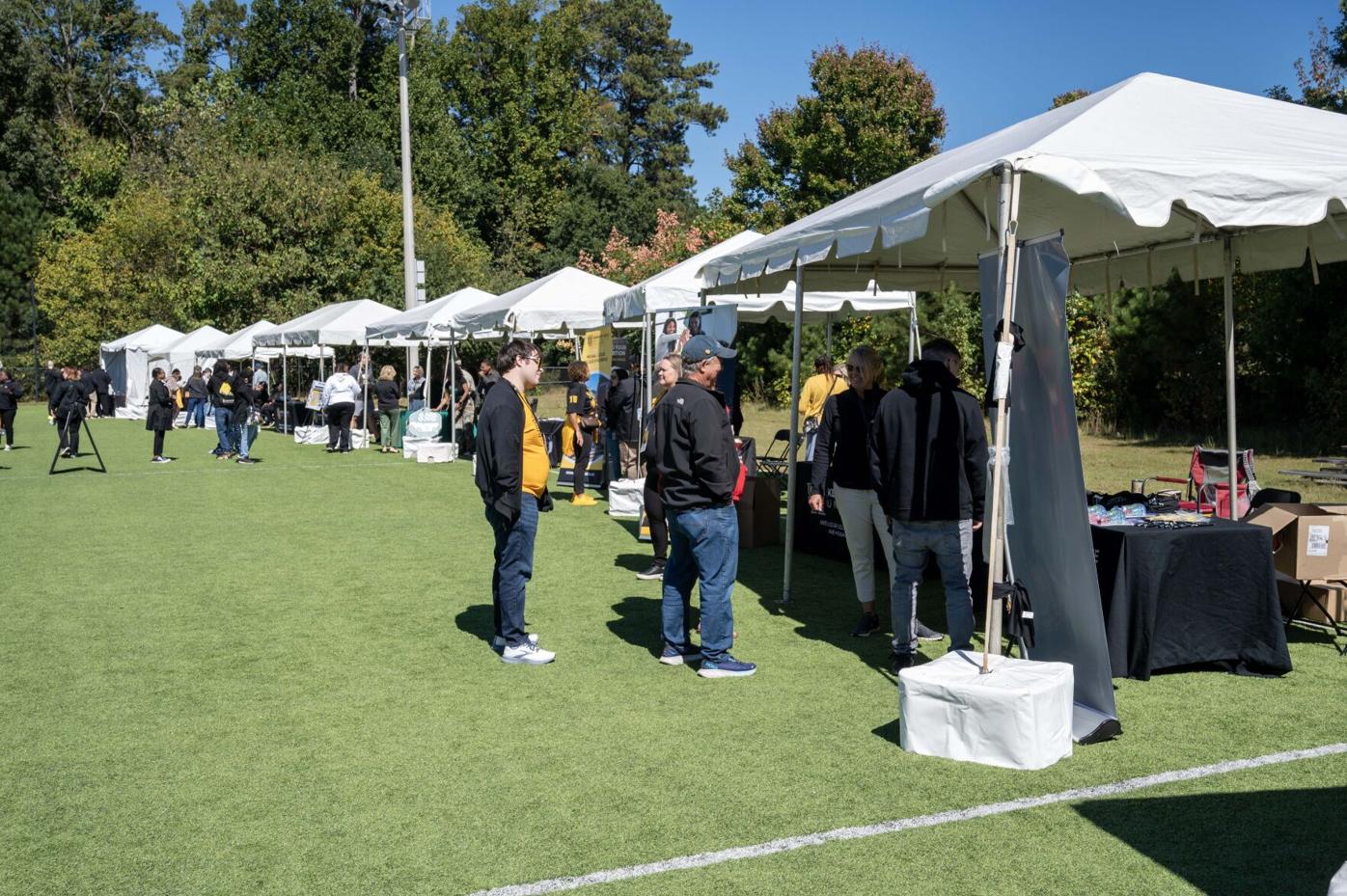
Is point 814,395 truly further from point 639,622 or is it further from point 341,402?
point 341,402

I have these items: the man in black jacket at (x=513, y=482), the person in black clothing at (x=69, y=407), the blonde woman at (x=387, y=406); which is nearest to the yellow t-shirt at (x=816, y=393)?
the man in black jacket at (x=513, y=482)

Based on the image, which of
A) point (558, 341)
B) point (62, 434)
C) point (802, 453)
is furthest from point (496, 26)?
point (802, 453)

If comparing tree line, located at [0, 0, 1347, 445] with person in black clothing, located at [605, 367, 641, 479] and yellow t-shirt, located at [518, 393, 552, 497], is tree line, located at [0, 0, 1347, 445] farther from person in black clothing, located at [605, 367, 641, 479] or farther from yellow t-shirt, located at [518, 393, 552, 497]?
yellow t-shirt, located at [518, 393, 552, 497]

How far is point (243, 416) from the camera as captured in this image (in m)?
21.2

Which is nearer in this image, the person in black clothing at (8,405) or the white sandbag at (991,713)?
the white sandbag at (991,713)

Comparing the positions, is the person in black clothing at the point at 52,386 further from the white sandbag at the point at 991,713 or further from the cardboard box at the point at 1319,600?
the cardboard box at the point at 1319,600

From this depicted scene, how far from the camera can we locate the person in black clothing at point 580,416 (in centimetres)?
1456

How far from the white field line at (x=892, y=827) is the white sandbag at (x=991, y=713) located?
1.05 feet

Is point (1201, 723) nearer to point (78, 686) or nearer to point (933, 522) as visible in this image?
point (933, 522)

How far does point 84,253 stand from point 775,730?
2046 inches

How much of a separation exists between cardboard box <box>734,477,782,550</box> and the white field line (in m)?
6.33

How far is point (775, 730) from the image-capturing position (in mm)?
5613

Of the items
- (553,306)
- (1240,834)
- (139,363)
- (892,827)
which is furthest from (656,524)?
(139,363)

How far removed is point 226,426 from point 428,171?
1319 inches
